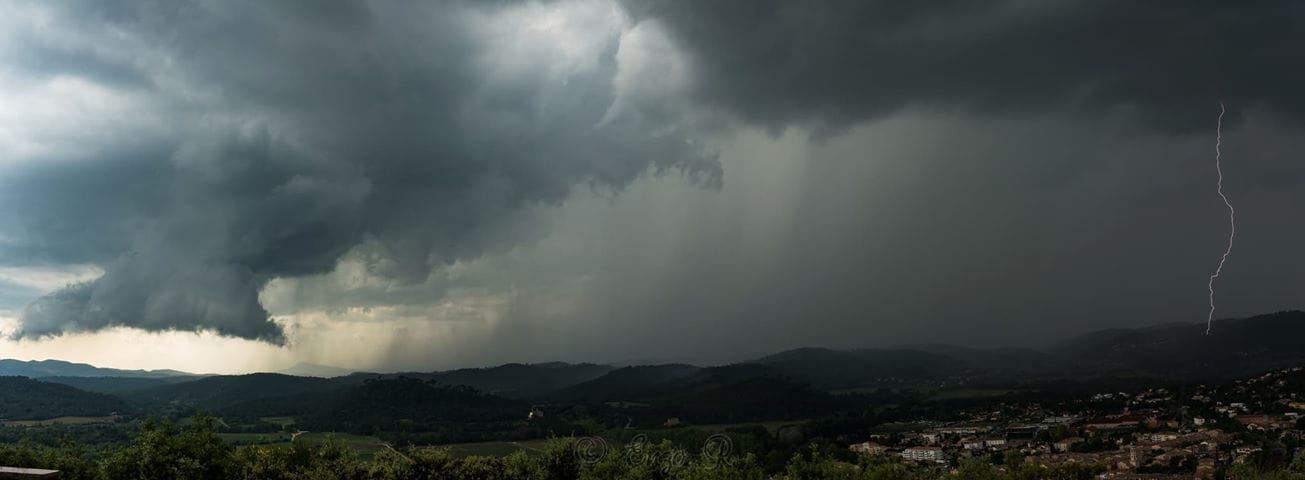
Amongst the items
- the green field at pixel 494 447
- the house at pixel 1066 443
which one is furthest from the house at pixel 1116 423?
the green field at pixel 494 447

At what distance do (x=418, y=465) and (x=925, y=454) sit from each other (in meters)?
84.8

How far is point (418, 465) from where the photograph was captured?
3222 cm

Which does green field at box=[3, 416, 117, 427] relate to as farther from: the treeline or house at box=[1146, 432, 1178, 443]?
house at box=[1146, 432, 1178, 443]

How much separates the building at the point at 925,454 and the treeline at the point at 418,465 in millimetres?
62585

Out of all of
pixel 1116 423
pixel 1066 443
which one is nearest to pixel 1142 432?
pixel 1066 443

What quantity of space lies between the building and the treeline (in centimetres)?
6259

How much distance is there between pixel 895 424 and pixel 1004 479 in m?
129

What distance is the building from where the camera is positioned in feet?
310

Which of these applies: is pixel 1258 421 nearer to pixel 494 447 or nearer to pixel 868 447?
pixel 868 447

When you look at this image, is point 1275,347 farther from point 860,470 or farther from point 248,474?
point 248,474

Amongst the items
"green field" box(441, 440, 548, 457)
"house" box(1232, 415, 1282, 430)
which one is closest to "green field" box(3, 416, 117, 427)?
"green field" box(441, 440, 548, 457)

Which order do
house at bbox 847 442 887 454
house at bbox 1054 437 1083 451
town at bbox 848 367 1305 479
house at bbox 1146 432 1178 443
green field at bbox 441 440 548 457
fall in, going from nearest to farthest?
1. town at bbox 848 367 1305 479
2. house at bbox 1146 432 1178 443
3. house at bbox 1054 437 1083 451
4. house at bbox 847 442 887 454
5. green field at bbox 441 440 548 457

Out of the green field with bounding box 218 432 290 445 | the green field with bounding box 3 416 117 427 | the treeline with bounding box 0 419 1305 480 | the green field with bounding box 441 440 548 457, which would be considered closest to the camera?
the treeline with bounding box 0 419 1305 480

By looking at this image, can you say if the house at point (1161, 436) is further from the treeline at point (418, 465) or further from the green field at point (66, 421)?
the green field at point (66, 421)
